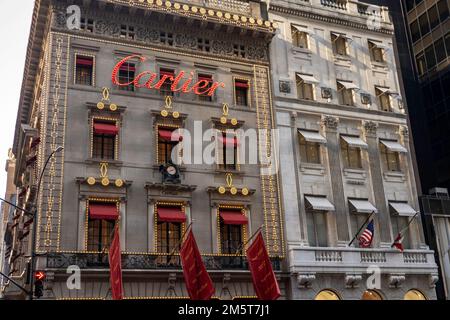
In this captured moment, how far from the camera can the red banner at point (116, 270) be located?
2548 centimetres

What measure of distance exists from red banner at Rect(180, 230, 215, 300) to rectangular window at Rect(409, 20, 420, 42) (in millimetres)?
33122

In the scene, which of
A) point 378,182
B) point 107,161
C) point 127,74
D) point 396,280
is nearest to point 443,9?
point 378,182

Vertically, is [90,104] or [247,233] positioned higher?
[90,104]

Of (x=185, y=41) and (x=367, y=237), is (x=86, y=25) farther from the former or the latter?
(x=367, y=237)

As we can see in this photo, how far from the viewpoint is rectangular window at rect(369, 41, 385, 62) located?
136ft

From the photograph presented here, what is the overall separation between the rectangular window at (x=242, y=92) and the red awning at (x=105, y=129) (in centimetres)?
877

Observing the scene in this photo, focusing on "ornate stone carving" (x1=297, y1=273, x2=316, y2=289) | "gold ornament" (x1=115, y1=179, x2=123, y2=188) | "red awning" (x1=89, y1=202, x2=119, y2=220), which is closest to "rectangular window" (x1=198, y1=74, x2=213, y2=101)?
"gold ornament" (x1=115, y1=179, x2=123, y2=188)

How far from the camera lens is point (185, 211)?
31500 mm

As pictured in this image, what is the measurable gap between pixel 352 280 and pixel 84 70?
20.5m

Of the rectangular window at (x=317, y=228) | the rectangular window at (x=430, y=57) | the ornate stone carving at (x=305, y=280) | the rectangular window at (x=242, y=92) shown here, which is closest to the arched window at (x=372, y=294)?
the rectangular window at (x=317, y=228)
